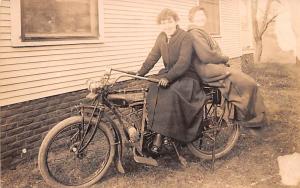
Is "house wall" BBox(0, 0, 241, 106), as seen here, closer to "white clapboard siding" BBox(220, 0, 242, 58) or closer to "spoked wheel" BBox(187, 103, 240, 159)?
"white clapboard siding" BBox(220, 0, 242, 58)

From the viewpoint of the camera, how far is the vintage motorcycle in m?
2.82

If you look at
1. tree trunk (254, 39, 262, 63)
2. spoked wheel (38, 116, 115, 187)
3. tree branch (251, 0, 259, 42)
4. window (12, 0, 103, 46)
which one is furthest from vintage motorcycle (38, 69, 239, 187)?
tree trunk (254, 39, 262, 63)

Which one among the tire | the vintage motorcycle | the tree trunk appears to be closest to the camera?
the vintage motorcycle

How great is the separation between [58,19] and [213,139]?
2.24 m

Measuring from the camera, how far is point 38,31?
141 inches

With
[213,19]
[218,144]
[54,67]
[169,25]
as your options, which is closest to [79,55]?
[54,67]

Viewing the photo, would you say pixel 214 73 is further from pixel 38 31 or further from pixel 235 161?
pixel 38 31

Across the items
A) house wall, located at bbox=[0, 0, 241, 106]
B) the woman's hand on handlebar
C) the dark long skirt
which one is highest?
house wall, located at bbox=[0, 0, 241, 106]

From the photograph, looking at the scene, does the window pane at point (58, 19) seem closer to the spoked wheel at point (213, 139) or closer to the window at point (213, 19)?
the spoked wheel at point (213, 139)

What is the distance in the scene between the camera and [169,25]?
127 inches

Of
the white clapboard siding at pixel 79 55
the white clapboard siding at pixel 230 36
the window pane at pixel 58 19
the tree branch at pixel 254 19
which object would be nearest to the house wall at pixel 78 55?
the white clapboard siding at pixel 79 55

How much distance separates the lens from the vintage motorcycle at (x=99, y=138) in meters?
2.82

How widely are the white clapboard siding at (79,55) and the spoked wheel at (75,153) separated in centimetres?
86

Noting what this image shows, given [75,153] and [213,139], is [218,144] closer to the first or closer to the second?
[213,139]
